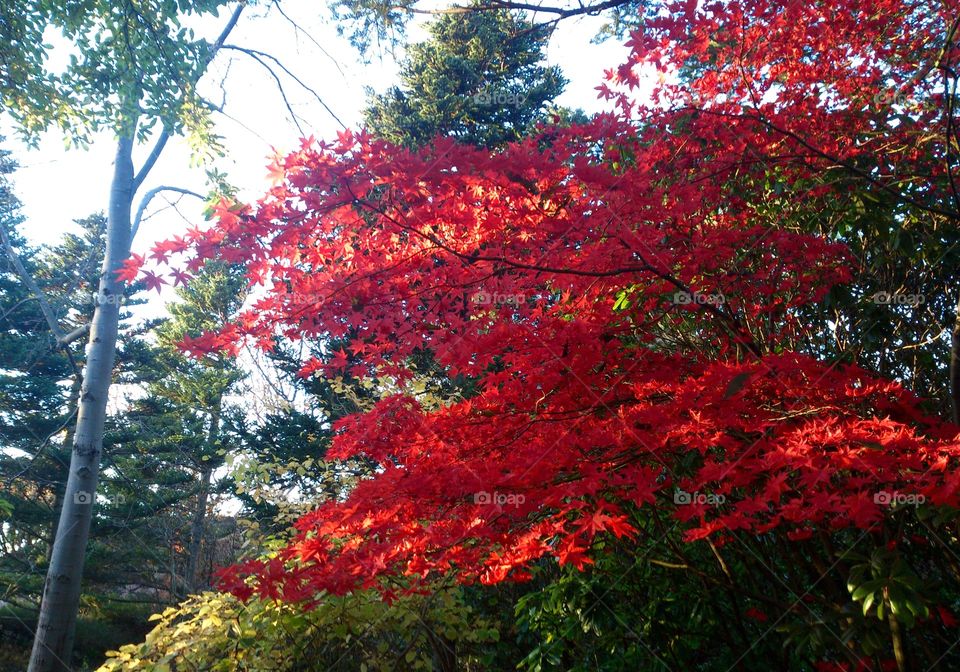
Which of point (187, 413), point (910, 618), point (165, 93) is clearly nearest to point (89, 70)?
point (165, 93)

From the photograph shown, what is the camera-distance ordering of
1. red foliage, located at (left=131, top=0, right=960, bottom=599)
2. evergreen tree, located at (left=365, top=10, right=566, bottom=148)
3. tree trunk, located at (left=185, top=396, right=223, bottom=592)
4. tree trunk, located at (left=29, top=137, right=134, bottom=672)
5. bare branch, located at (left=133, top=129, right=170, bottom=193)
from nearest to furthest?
red foliage, located at (left=131, top=0, right=960, bottom=599)
tree trunk, located at (left=29, top=137, right=134, bottom=672)
bare branch, located at (left=133, top=129, right=170, bottom=193)
evergreen tree, located at (left=365, top=10, right=566, bottom=148)
tree trunk, located at (left=185, top=396, right=223, bottom=592)

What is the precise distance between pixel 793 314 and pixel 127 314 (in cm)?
1692

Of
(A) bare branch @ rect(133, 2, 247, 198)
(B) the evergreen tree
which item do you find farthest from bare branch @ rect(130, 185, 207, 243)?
(B) the evergreen tree

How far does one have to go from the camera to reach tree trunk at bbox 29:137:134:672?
15.2ft

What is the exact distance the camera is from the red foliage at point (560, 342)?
2.46 m

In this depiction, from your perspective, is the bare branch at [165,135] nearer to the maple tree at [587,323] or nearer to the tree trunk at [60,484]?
the maple tree at [587,323]

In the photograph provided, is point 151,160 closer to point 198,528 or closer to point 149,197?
point 149,197

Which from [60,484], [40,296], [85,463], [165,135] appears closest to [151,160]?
[165,135]

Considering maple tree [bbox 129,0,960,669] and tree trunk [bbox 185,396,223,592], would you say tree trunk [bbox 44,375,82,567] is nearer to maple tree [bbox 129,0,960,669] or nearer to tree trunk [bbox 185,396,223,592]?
tree trunk [bbox 185,396,223,592]

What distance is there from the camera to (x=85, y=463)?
502cm

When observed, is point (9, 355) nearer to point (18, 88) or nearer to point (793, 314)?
point (18, 88)

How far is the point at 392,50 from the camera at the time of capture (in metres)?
5.43

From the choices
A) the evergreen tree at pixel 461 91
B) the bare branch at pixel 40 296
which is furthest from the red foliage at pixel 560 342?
the evergreen tree at pixel 461 91

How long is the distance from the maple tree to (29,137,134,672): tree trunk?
8.83 feet
